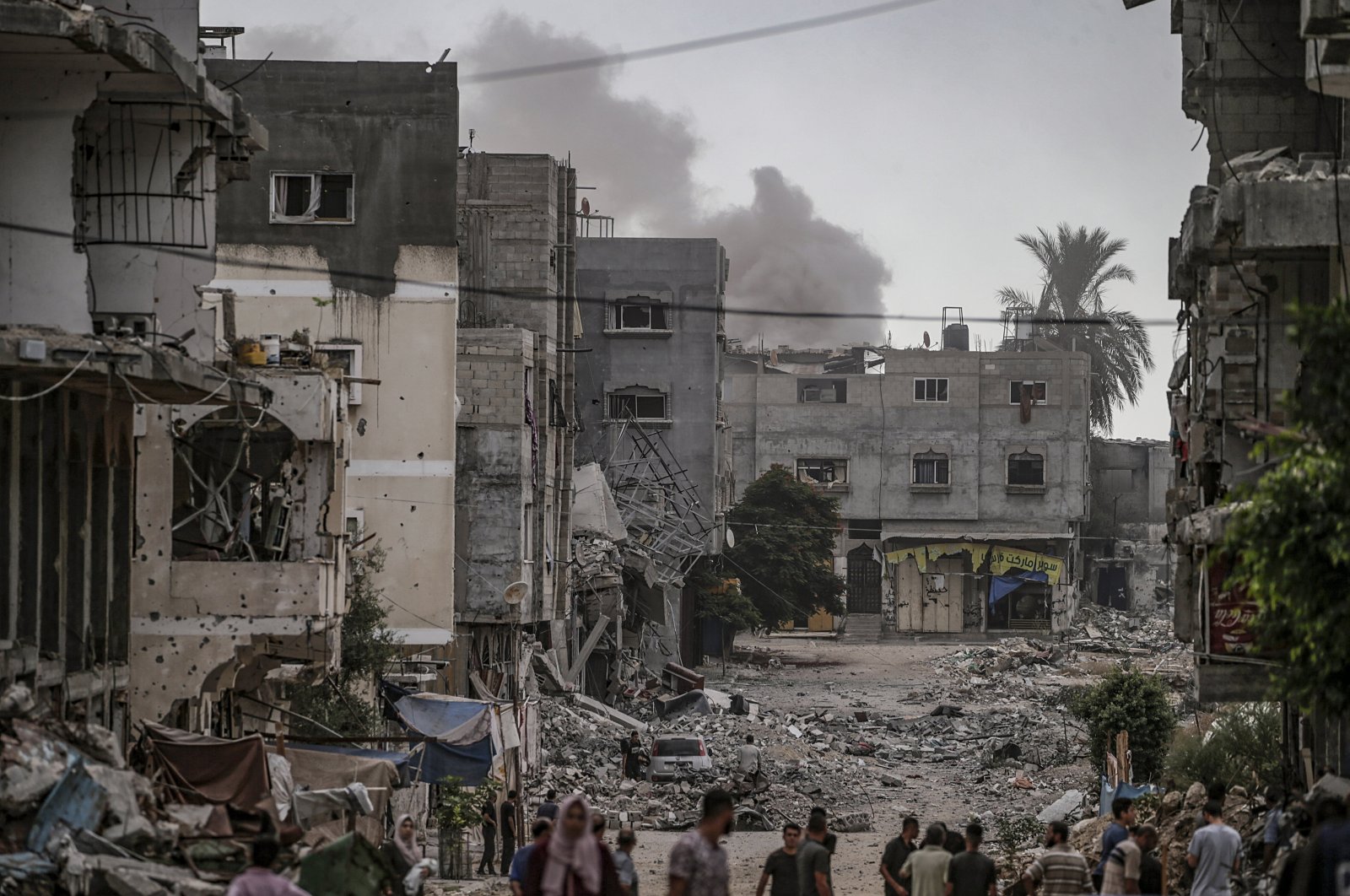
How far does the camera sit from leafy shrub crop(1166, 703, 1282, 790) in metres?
21.4

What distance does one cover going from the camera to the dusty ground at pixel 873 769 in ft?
82.0

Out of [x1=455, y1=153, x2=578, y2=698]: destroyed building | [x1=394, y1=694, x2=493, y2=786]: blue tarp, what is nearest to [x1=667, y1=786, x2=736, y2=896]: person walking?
[x1=394, y1=694, x2=493, y2=786]: blue tarp

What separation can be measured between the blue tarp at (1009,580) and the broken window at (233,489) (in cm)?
5251

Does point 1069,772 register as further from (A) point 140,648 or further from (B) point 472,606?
(A) point 140,648

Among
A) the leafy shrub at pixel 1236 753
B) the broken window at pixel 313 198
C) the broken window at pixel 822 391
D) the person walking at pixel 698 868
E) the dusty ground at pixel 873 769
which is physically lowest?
the dusty ground at pixel 873 769

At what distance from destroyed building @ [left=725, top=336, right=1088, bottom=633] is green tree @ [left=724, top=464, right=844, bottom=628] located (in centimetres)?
642

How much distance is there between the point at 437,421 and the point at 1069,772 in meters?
13.5

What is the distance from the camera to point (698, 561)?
58.3m

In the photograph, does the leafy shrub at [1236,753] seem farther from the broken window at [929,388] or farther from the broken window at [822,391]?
the broken window at [822,391]

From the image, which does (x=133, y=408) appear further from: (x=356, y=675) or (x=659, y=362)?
(x=659, y=362)

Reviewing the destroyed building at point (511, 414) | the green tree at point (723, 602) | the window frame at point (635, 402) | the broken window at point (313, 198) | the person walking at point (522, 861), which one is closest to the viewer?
the person walking at point (522, 861)

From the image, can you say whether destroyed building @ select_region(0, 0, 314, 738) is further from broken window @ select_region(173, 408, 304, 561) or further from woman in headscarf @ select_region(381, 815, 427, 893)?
woman in headscarf @ select_region(381, 815, 427, 893)

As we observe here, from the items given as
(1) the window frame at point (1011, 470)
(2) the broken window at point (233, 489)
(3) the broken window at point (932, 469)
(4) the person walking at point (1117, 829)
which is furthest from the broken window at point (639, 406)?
(4) the person walking at point (1117, 829)

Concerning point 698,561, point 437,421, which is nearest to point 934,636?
point 698,561
